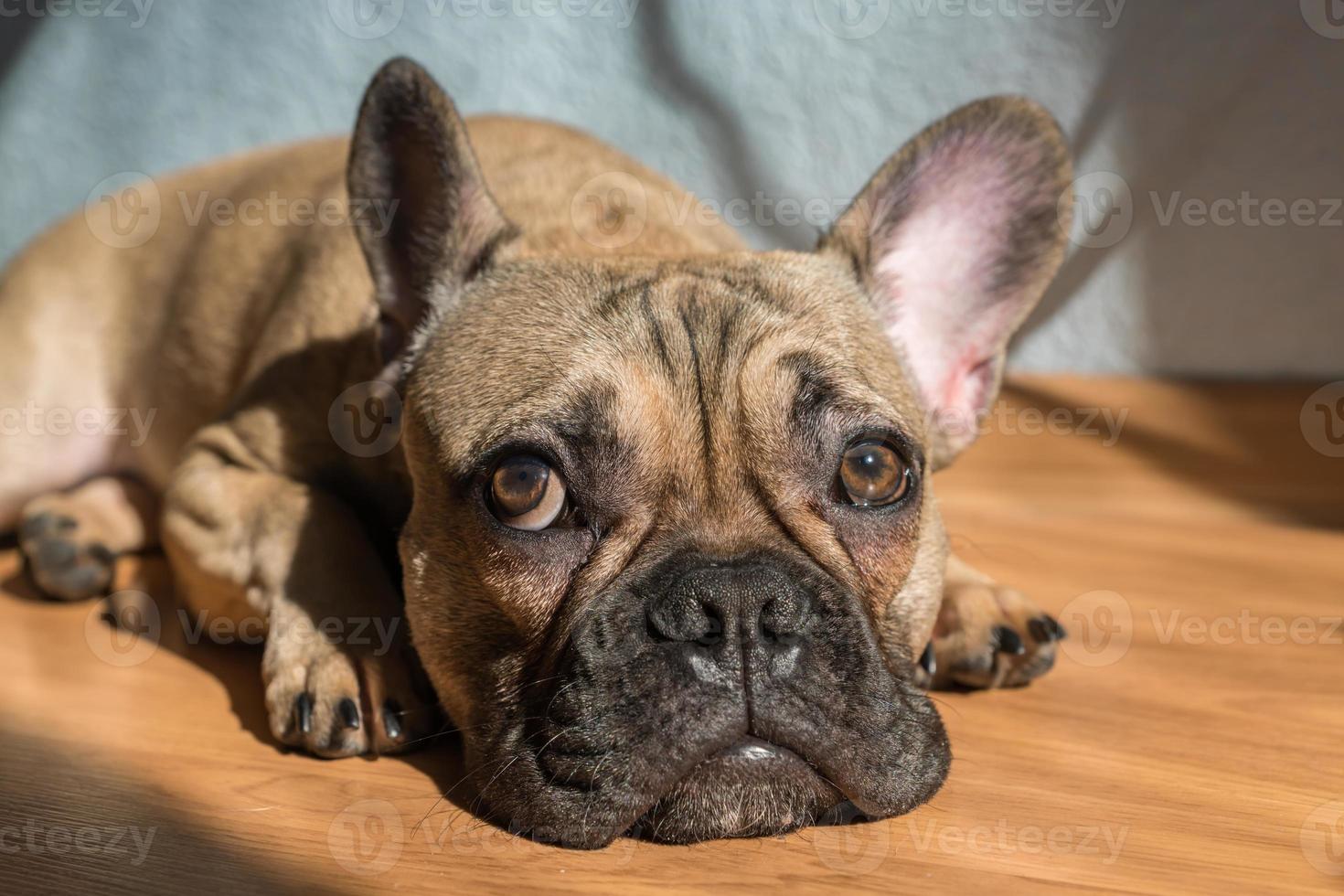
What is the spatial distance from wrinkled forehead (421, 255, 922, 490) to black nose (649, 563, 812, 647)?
27 centimetres

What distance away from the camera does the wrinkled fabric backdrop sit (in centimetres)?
473

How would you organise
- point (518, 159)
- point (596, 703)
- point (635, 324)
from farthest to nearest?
point (518, 159)
point (635, 324)
point (596, 703)

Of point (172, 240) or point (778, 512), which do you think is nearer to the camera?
point (778, 512)

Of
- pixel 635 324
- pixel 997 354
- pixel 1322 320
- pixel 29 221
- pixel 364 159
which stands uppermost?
pixel 364 159

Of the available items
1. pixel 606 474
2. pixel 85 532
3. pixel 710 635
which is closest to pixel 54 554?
pixel 85 532

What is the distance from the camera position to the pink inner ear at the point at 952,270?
2.90m

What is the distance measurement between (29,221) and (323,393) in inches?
128

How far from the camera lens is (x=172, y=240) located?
4152mm

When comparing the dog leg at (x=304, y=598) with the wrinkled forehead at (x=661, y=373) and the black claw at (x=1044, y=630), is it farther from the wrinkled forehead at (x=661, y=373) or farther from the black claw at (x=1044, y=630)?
the black claw at (x=1044, y=630)

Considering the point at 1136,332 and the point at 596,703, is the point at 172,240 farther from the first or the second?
the point at 1136,332

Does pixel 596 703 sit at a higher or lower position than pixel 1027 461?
higher

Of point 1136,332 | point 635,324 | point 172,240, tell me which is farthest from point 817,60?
point 635,324

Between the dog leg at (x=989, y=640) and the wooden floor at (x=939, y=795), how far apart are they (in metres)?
0.05

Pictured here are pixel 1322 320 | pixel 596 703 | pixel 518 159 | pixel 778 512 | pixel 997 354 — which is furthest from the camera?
pixel 1322 320
